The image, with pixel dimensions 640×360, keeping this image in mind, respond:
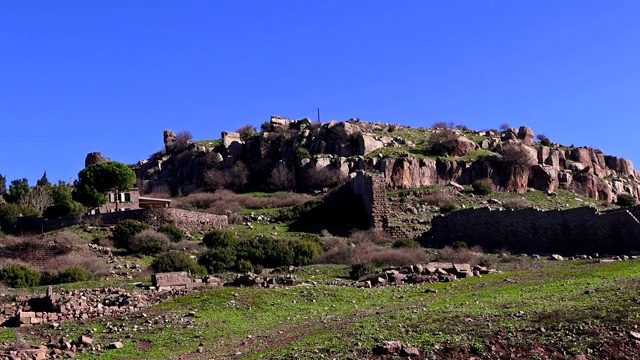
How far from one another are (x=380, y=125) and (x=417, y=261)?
37.3 meters

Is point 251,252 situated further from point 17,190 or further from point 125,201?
point 17,190

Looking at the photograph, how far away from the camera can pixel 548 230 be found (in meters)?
37.4

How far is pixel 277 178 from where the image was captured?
62.6 m

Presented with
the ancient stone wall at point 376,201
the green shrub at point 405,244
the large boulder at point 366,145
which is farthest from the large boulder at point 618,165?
the green shrub at point 405,244

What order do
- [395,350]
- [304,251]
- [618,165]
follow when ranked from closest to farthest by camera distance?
[395,350], [304,251], [618,165]

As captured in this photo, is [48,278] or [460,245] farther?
[460,245]

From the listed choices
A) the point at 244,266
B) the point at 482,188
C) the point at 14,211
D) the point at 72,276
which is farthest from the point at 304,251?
the point at 14,211

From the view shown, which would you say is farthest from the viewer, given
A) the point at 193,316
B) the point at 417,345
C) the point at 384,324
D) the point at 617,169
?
the point at 617,169

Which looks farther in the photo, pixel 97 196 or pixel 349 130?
pixel 349 130

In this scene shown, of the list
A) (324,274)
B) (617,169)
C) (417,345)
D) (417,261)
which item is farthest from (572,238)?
(617,169)

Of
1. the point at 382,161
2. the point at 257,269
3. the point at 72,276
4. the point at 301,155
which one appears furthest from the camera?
the point at 301,155

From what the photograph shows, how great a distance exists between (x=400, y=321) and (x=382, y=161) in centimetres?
3871

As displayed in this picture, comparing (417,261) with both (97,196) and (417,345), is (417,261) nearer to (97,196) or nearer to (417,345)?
(417,345)

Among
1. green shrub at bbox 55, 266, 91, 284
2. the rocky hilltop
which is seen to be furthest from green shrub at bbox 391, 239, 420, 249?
the rocky hilltop
